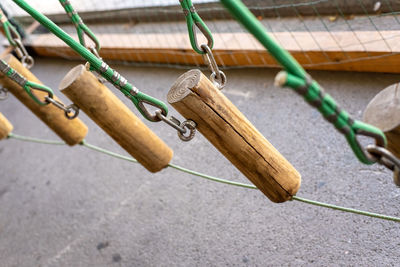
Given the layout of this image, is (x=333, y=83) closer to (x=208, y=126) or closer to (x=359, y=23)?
(x=359, y=23)

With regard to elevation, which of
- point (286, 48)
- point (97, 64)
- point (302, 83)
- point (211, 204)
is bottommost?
point (211, 204)

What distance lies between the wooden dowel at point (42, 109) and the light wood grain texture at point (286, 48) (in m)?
0.97

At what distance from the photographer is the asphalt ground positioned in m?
1.53

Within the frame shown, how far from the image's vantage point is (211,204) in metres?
1.85

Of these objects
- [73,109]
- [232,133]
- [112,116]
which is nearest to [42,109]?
[73,109]

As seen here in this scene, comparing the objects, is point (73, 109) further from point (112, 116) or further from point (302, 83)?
point (302, 83)

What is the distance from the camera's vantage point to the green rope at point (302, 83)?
67 cm

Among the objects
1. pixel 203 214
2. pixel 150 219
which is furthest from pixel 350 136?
pixel 150 219

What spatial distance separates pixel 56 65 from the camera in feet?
11.4

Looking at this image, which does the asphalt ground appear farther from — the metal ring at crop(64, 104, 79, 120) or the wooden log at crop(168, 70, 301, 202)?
the metal ring at crop(64, 104, 79, 120)

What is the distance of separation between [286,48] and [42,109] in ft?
3.74

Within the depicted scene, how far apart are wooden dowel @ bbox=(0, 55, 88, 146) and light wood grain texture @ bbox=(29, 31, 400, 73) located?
0.97 m

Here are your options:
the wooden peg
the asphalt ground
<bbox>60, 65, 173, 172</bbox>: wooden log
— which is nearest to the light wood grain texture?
the asphalt ground

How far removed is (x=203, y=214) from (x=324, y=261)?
56 cm
